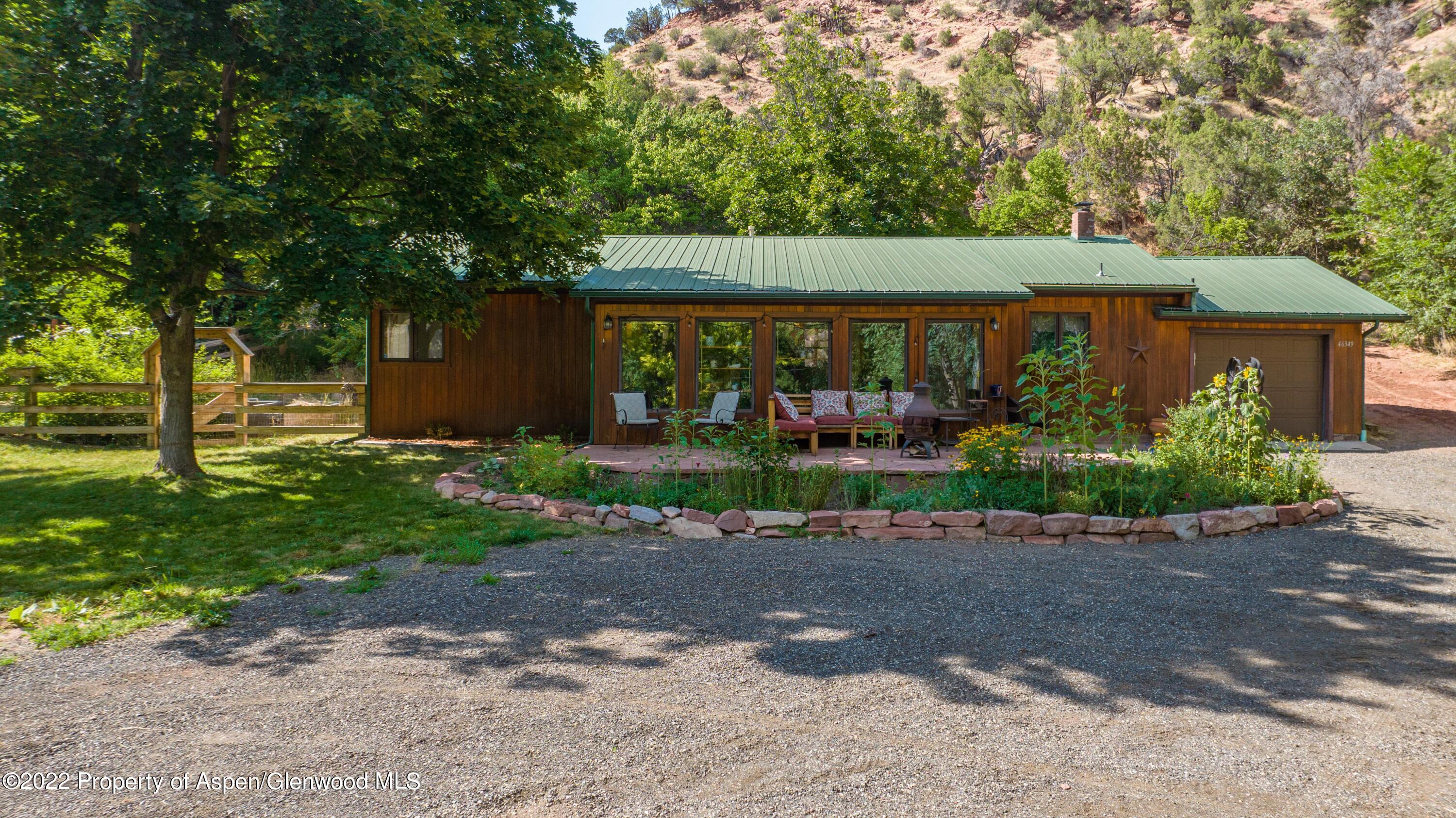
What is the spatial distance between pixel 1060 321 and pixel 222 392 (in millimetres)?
13243

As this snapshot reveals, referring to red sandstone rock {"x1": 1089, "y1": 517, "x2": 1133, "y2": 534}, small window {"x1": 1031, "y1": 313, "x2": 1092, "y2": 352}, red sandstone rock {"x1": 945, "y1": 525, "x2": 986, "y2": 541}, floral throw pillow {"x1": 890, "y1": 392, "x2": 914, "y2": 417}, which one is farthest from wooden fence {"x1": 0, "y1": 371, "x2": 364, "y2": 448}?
small window {"x1": 1031, "y1": 313, "x2": 1092, "y2": 352}

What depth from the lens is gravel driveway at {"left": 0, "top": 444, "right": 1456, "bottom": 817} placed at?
2.69 meters

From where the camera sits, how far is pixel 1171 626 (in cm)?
436

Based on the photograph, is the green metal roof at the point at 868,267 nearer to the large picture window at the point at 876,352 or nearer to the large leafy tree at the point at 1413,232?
the large picture window at the point at 876,352

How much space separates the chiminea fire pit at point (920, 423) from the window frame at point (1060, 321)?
155 inches

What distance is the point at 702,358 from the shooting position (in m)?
11.1

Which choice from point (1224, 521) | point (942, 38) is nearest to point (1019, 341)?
point (1224, 521)

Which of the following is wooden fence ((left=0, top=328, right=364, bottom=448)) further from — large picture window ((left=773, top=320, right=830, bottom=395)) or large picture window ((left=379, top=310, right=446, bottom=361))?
large picture window ((left=773, top=320, right=830, bottom=395))

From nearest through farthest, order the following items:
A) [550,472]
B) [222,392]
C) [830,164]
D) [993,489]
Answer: [993,489], [550,472], [222,392], [830,164]

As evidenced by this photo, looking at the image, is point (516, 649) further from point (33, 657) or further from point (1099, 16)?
point (1099, 16)

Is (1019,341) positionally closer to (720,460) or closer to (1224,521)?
(1224,521)

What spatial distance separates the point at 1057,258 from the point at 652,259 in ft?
23.1

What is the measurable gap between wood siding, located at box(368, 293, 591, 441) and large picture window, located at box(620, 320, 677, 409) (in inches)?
64.3

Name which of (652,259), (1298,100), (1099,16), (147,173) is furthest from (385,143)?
(1099,16)
